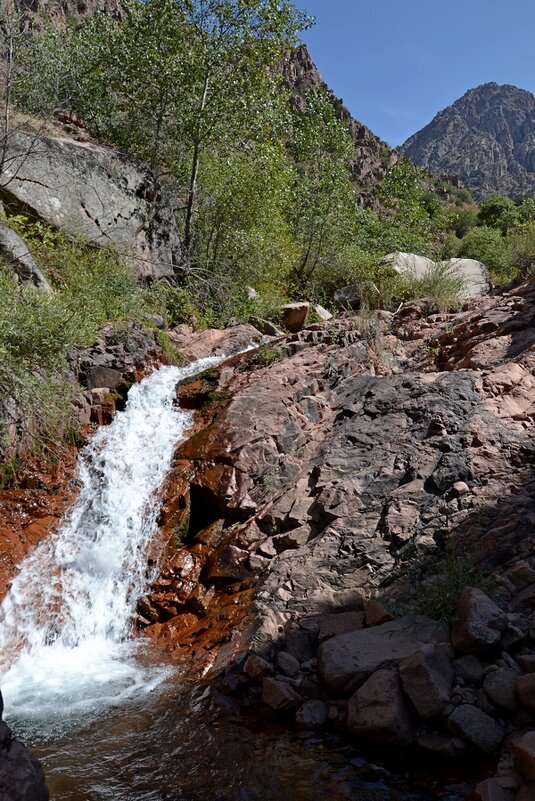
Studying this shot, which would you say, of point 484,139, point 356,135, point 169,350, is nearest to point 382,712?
point 169,350

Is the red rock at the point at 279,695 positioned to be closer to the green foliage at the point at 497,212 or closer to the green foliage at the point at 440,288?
the green foliage at the point at 440,288

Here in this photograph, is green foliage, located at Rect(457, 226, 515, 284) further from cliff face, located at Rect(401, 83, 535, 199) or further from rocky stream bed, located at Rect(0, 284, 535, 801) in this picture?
cliff face, located at Rect(401, 83, 535, 199)

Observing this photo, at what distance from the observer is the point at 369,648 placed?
13.4 feet

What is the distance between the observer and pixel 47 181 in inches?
A: 471

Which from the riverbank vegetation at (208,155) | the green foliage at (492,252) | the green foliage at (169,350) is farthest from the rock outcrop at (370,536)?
the green foliage at (492,252)

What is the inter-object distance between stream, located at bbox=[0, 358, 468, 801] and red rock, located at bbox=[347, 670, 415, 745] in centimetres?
16

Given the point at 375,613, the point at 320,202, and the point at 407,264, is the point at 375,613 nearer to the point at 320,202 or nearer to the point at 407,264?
the point at 407,264

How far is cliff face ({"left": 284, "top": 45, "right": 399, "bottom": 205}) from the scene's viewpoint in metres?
51.9

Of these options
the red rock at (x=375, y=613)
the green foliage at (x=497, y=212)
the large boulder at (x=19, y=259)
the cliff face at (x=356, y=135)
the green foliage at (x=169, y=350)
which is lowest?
the red rock at (x=375, y=613)

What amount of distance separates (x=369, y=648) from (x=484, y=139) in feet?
440

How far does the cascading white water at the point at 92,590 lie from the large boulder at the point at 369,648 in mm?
1565

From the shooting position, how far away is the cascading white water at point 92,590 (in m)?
4.82

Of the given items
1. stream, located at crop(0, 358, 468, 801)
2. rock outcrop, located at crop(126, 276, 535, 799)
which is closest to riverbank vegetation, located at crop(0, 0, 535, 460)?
rock outcrop, located at crop(126, 276, 535, 799)

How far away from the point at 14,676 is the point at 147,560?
1.67 metres
